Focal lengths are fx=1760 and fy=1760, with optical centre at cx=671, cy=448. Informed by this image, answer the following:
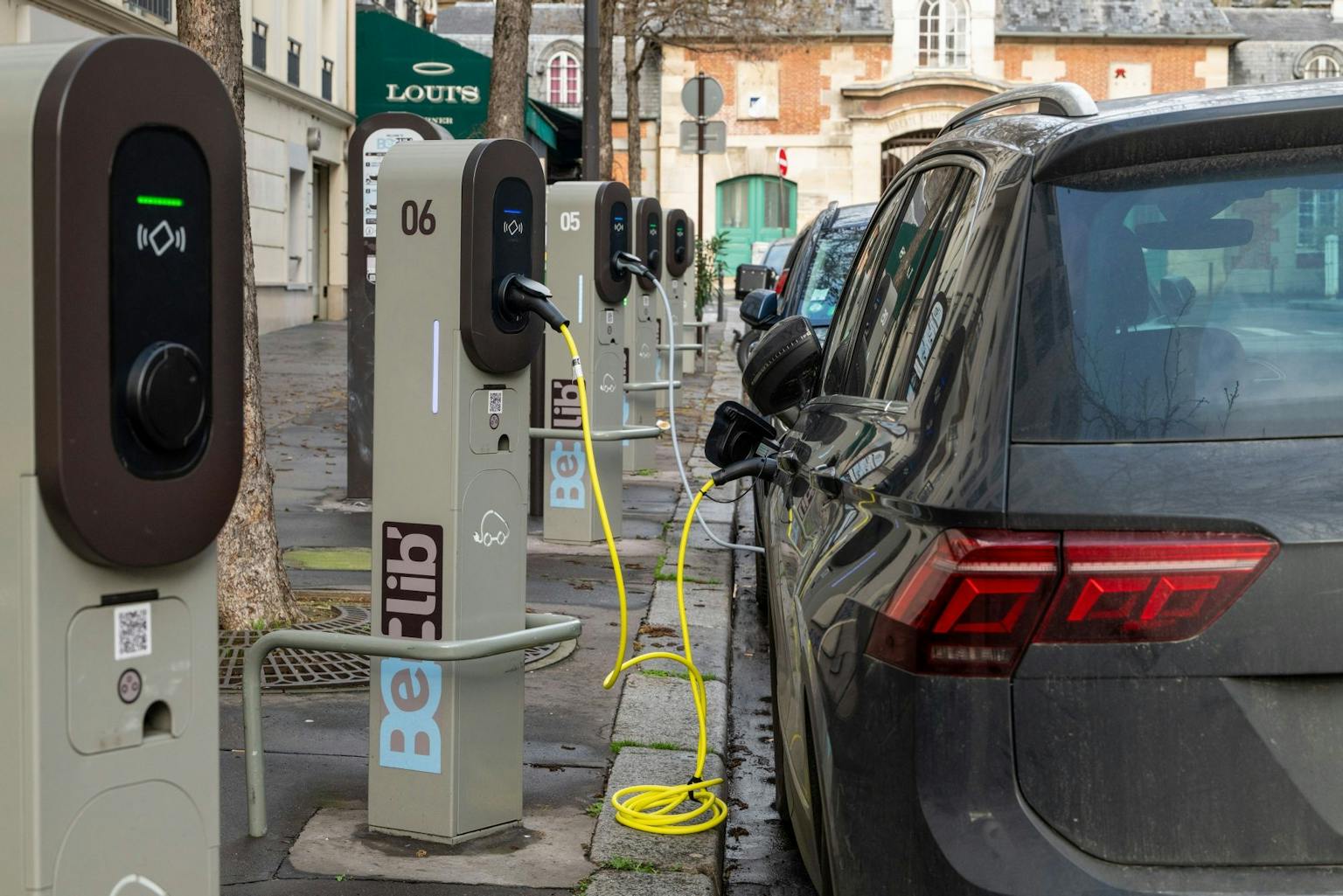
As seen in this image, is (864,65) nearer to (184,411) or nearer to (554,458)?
(554,458)

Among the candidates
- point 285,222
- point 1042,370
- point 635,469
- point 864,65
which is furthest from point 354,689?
point 864,65

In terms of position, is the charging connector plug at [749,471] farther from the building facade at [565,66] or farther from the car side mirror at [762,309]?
the building facade at [565,66]

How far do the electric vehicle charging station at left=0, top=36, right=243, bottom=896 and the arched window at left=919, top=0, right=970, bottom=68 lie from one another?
55656 mm

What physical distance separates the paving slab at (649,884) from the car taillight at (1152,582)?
6.56 feet

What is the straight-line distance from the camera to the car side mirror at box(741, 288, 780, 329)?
9.66m

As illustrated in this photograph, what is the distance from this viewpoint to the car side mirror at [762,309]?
31.7 ft

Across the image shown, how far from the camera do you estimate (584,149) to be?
1648 centimetres

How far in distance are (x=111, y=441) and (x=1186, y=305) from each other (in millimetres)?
1549

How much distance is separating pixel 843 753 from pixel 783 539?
4.20 feet

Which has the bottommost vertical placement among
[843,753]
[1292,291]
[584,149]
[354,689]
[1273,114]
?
[354,689]

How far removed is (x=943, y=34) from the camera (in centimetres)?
5625

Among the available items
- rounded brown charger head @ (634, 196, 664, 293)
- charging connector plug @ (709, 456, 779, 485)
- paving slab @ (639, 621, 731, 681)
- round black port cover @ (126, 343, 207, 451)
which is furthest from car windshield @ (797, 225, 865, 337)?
round black port cover @ (126, 343, 207, 451)

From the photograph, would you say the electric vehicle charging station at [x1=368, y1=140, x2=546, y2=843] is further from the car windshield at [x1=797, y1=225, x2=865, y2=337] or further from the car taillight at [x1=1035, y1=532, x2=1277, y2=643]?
the car windshield at [x1=797, y1=225, x2=865, y2=337]

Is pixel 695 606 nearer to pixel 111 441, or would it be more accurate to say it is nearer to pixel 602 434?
pixel 602 434
